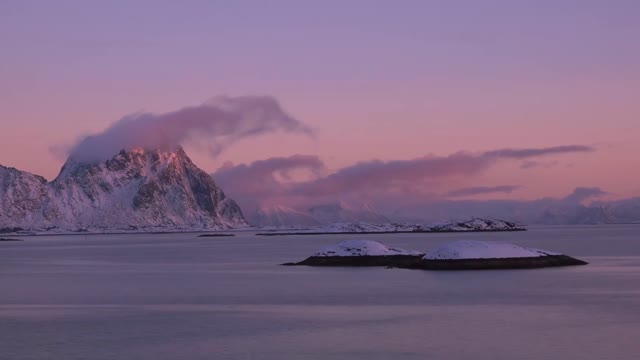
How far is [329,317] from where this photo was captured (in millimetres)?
48156

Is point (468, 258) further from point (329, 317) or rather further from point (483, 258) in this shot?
point (329, 317)

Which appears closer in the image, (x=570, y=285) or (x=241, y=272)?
(x=570, y=285)

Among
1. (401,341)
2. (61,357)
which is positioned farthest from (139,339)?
(401,341)

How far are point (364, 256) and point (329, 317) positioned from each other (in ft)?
190

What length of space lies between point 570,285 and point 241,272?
37.5 meters

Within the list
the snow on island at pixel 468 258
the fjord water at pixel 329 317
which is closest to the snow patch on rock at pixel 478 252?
the snow on island at pixel 468 258

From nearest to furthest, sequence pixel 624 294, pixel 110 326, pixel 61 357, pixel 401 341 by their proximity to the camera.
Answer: pixel 61 357 → pixel 401 341 → pixel 110 326 → pixel 624 294

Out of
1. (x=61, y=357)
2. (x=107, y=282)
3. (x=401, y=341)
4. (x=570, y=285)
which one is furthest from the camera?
(x=107, y=282)

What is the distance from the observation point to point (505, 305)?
5316 cm

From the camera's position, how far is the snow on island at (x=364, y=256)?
343 ft

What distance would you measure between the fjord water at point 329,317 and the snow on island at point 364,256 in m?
20.3

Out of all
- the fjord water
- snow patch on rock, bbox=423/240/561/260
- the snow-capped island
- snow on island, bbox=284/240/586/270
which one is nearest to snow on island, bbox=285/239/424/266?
snow on island, bbox=284/240/586/270

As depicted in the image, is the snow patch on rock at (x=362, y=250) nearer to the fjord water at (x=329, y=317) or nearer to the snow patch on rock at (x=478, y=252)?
the snow patch on rock at (x=478, y=252)

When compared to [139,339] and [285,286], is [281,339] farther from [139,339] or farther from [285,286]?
[285,286]
